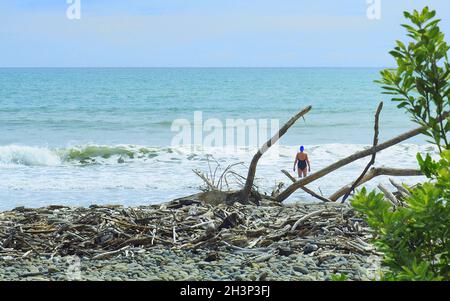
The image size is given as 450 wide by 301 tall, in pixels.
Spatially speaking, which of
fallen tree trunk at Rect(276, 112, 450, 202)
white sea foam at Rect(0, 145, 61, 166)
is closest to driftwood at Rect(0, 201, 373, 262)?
fallen tree trunk at Rect(276, 112, 450, 202)

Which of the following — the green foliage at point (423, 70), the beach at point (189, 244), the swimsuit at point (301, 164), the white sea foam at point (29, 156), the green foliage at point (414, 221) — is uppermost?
the green foliage at point (423, 70)

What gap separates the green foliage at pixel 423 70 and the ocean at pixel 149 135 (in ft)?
23.8

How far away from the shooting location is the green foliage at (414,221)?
1912 millimetres

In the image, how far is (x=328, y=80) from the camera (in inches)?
2153

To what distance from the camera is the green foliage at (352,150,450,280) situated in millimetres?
1912

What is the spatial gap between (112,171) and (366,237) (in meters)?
12.3

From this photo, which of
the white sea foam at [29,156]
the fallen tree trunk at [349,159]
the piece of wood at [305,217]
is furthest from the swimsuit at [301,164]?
the white sea foam at [29,156]

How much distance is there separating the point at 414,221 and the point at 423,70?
47 centimetres

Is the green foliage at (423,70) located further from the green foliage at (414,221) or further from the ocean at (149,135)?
the ocean at (149,135)

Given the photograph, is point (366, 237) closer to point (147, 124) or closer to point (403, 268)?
point (403, 268)

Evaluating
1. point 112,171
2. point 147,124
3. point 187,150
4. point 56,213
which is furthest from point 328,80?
point 56,213

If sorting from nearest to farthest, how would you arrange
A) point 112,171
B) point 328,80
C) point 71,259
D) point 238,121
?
point 71,259 < point 112,171 < point 238,121 < point 328,80

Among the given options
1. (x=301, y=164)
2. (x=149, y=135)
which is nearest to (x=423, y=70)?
(x=301, y=164)
